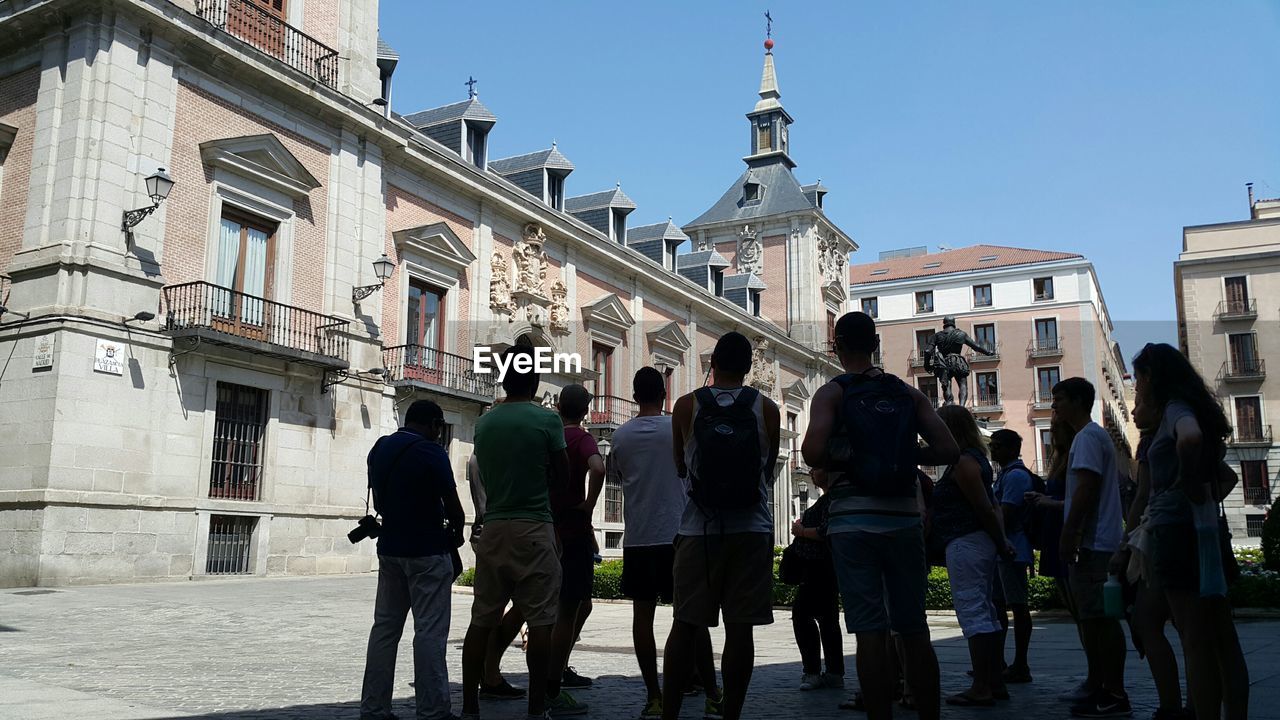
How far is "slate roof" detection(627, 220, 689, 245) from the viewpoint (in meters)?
36.0

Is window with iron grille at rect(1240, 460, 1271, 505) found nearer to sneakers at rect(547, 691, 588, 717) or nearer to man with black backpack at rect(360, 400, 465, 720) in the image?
sneakers at rect(547, 691, 588, 717)

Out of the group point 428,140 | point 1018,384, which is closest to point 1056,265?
point 1018,384

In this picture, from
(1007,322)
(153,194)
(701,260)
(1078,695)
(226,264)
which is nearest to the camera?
(1078,695)

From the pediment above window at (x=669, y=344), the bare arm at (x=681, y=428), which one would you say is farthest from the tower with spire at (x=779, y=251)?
the bare arm at (x=681, y=428)

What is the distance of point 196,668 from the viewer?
650 cm

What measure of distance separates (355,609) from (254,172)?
930 cm

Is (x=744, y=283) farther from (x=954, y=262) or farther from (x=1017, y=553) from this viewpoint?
(x=1017, y=553)

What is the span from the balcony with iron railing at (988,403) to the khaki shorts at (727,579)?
5112cm

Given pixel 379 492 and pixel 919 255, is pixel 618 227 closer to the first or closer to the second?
pixel 379 492

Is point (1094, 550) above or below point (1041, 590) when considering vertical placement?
above

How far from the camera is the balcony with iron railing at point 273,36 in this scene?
17000 millimetres

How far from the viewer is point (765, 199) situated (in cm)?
4462

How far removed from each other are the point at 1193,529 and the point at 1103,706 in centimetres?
143

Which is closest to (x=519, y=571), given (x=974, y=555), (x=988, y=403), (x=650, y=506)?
(x=650, y=506)
